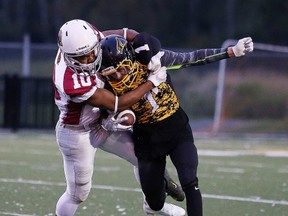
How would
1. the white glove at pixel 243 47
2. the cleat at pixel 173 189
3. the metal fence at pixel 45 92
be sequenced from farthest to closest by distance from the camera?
the metal fence at pixel 45 92, the cleat at pixel 173 189, the white glove at pixel 243 47

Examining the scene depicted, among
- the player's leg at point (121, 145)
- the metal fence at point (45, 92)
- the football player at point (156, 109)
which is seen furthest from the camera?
the metal fence at point (45, 92)

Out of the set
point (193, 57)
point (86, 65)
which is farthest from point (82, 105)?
point (193, 57)

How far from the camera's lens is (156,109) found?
20.0 feet

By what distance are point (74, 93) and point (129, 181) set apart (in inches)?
135

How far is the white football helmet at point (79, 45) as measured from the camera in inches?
228

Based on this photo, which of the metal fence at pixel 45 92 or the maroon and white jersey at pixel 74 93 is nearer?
the maroon and white jersey at pixel 74 93

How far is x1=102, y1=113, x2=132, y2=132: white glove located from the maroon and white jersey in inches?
4.1

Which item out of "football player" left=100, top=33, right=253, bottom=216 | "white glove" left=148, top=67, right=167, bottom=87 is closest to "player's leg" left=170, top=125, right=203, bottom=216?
"football player" left=100, top=33, right=253, bottom=216

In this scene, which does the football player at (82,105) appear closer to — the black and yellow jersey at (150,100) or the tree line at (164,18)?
the black and yellow jersey at (150,100)

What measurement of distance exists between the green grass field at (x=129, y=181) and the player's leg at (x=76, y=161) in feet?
2.90

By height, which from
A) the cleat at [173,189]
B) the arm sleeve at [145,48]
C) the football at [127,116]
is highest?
the arm sleeve at [145,48]

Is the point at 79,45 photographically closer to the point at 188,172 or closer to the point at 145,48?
the point at 145,48

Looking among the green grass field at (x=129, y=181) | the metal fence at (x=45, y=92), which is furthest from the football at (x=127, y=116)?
the metal fence at (x=45, y=92)

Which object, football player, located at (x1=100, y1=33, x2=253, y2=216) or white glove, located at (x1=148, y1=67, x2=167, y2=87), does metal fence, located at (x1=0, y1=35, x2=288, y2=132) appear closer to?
football player, located at (x1=100, y1=33, x2=253, y2=216)
